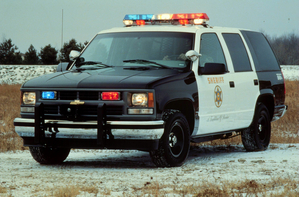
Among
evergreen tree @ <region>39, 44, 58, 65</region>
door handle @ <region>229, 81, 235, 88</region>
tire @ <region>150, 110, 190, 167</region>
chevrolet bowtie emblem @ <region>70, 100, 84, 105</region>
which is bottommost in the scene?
tire @ <region>150, 110, 190, 167</region>

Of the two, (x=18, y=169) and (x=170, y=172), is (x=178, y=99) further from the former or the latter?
(x=18, y=169)

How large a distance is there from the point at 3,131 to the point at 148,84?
6.42 metres

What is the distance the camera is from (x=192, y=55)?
289 inches

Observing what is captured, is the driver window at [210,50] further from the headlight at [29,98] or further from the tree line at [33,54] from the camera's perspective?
the tree line at [33,54]

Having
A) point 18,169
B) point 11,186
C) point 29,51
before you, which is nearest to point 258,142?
point 18,169

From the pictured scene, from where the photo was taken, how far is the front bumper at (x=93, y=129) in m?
6.41

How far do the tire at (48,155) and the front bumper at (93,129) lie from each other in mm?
639

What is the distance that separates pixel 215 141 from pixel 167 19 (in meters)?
3.35

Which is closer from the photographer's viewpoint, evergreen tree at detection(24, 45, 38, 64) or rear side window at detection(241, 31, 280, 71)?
rear side window at detection(241, 31, 280, 71)

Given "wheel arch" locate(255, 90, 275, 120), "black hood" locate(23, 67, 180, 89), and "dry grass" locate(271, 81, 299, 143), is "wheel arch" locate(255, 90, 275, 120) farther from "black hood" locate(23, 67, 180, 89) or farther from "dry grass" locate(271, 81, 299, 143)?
"black hood" locate(23, 67, 180, 89)

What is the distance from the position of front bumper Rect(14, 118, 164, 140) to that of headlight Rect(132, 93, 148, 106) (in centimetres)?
23

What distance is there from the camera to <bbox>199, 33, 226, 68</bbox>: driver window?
7891 millimetres

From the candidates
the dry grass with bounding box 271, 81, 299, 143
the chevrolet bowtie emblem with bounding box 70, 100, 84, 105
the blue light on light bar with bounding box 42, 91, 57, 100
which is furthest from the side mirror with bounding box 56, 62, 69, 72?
the dry grass with bounding box 271, 81, 299, 143

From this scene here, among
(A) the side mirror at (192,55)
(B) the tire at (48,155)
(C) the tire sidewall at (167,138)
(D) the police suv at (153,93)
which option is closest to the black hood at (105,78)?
(D) the police suv at (153,93)
